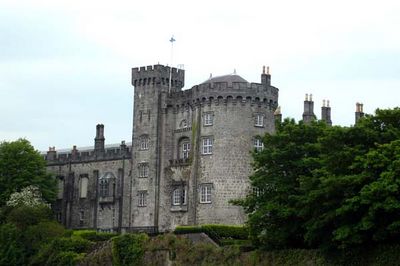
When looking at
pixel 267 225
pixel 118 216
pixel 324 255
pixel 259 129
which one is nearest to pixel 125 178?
pixel 118 216

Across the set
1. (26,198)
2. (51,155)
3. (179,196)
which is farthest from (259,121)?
(51,155)

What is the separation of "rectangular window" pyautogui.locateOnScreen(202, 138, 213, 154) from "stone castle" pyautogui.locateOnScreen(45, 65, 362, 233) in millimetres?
83

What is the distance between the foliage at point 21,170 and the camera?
8588cm

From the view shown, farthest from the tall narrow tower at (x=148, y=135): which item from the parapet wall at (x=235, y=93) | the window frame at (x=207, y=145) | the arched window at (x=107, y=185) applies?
the arched window at (x=107, y=185)

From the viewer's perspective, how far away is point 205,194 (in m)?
73.1

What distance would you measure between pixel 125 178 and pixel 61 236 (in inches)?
547

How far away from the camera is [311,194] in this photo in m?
49.4

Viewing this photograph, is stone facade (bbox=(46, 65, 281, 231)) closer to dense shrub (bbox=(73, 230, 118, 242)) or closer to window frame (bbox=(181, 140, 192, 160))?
window frame (bbox=(181, 140, 192, 160))

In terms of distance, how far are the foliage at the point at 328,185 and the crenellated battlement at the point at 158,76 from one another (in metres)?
22.9

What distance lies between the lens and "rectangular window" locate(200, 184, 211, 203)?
72812mm

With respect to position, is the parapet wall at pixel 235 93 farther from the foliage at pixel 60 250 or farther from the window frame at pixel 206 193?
the foliage at pixel 60 250

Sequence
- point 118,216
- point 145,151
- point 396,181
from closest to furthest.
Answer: point 396,181 < point 145,151 < point 118,216

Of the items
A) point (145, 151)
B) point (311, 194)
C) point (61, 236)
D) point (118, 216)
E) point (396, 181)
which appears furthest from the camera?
point (118, 216)

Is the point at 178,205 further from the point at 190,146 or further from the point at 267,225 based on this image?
the point at 267,225
